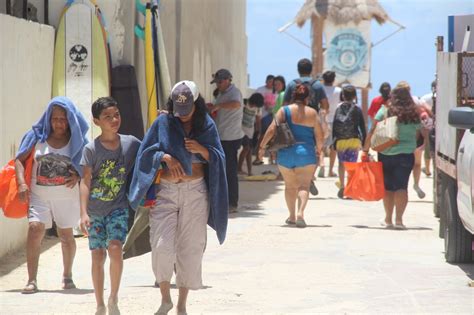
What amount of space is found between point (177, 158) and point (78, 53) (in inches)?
201

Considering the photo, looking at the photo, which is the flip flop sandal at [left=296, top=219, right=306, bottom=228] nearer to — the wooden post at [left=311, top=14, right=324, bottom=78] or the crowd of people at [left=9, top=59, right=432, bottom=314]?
the crowd of people at [left=9, top=59, right=432, bottom=314]

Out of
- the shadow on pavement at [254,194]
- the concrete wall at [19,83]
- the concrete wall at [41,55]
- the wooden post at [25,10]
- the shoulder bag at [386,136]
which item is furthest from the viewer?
the shadow on pavement at [254,194]

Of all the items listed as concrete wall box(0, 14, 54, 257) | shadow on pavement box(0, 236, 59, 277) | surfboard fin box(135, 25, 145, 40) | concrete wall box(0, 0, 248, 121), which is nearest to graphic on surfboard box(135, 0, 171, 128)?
surfboard fin box(135, 25, 145, 40)

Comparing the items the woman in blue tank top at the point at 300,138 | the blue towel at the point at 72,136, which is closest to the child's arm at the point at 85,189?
the blue towel at the point at 72,136

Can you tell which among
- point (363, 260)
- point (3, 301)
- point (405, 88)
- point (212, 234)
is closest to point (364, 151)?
point (405, 88)

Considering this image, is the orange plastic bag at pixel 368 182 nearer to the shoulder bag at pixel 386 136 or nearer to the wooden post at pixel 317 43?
the shoulder bag at pixel 386 136

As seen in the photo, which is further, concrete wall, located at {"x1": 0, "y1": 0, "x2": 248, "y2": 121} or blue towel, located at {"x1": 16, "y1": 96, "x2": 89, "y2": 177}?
concrete wall, located at {"x1": 0, "y1": 0, "x2": 248, "y2": 121}

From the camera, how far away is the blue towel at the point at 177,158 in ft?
25.5

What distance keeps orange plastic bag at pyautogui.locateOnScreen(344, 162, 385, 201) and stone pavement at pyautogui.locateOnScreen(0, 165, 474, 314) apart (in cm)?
38

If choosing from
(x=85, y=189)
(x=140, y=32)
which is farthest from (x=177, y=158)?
(x=140, y=32)

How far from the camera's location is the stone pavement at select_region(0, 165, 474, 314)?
861 centimetres

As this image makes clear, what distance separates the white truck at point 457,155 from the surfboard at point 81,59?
3.46m

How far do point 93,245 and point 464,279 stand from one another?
11.1 ft

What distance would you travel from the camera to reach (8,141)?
1079cm
